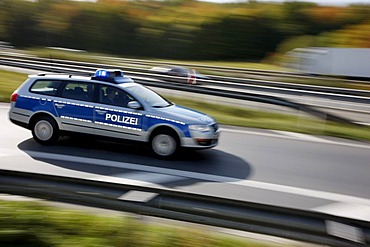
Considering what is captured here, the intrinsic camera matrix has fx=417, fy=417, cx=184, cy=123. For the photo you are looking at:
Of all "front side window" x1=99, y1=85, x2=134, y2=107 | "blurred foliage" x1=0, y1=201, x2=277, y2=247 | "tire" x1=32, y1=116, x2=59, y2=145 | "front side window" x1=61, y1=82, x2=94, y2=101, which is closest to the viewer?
"blurred foliage" x1=0, y1=201, x2=277, y2=247

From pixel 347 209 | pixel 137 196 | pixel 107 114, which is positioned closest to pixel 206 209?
pixel 137 196

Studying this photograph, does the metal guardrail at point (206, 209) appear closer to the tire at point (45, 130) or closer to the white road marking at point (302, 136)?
the tire at point (45, 130)

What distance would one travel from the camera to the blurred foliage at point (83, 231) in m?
3.26

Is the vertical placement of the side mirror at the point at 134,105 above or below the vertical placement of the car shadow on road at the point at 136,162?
above

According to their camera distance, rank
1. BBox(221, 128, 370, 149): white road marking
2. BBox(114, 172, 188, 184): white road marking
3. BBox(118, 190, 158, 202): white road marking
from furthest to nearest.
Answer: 1. BBox(221, 128, 370, 149): white road marking
2. BBox(114, 172, 188, 184): white road marking
3. BBox(118, 190, 158, 202): white road marking

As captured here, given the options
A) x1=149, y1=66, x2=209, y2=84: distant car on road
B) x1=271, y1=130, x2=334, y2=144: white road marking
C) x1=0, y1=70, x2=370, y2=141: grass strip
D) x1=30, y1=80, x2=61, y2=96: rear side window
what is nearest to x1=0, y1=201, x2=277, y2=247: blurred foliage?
x1=30, y1=80, x2=61, y2=96: rear side window

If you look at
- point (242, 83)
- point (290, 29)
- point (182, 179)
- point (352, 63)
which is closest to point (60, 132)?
point (182, 179)

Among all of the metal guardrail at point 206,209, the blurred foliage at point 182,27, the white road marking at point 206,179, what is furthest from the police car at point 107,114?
the blurred foliage at point 182,27

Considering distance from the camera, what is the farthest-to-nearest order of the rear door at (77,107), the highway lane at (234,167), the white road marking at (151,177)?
1. the rear door at (77,107)
2. the white road marking at (151,177)
3. the highway lane at (234,167)

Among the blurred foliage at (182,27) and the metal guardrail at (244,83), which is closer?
the metal guardrail at (244,83)

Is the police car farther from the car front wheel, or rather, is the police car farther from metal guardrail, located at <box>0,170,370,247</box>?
metal guardrail, located at <box>0,170,370,247</box>

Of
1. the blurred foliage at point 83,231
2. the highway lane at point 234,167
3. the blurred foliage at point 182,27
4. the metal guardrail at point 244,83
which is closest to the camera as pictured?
the blurred foliage at point 83,231

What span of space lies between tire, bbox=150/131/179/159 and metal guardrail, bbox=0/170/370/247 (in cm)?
357

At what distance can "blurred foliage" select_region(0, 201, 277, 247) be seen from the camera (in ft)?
10.7
